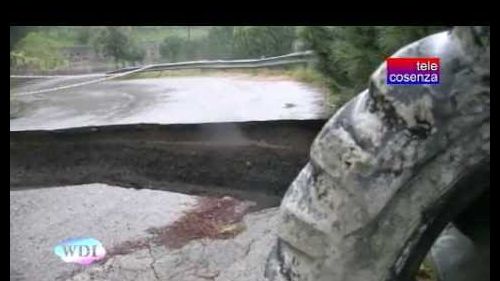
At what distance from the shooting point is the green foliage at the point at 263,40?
98cm

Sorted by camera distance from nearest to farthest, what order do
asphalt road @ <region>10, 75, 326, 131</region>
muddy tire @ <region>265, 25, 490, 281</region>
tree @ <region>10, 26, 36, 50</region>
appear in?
muddy tire @ <region>265, 25, 490, 281</region> → tree @ <region>10, 26, 36, 50</region> → asphalt road @ <region>10, 75, 326, 131</region>

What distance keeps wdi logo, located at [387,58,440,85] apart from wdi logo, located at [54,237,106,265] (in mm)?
721

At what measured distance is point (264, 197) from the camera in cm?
122

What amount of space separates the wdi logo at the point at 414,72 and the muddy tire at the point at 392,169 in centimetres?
1

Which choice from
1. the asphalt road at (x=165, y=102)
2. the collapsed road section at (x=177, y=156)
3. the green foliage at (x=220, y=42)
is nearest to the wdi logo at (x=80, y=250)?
the collapsed road section at (x=177, y=156)

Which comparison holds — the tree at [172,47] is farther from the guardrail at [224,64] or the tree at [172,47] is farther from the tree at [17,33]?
the tree at [17,33]

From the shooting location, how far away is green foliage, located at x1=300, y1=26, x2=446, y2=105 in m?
1.05

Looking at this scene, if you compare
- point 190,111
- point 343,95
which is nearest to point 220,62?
point 190,111

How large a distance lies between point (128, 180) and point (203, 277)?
297 mm

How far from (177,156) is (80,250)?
0.88 feet

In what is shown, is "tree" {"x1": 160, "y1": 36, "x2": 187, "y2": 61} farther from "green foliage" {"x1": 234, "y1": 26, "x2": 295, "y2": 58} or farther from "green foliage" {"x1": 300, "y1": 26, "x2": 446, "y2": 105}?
"green foliage" {"x1": 300, "y1": 26, "x2": 446, "y2": 105}

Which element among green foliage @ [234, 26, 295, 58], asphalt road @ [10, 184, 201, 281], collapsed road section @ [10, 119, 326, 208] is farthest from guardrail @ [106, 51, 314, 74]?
asphalt road @ [10, 184, 201, 281]
